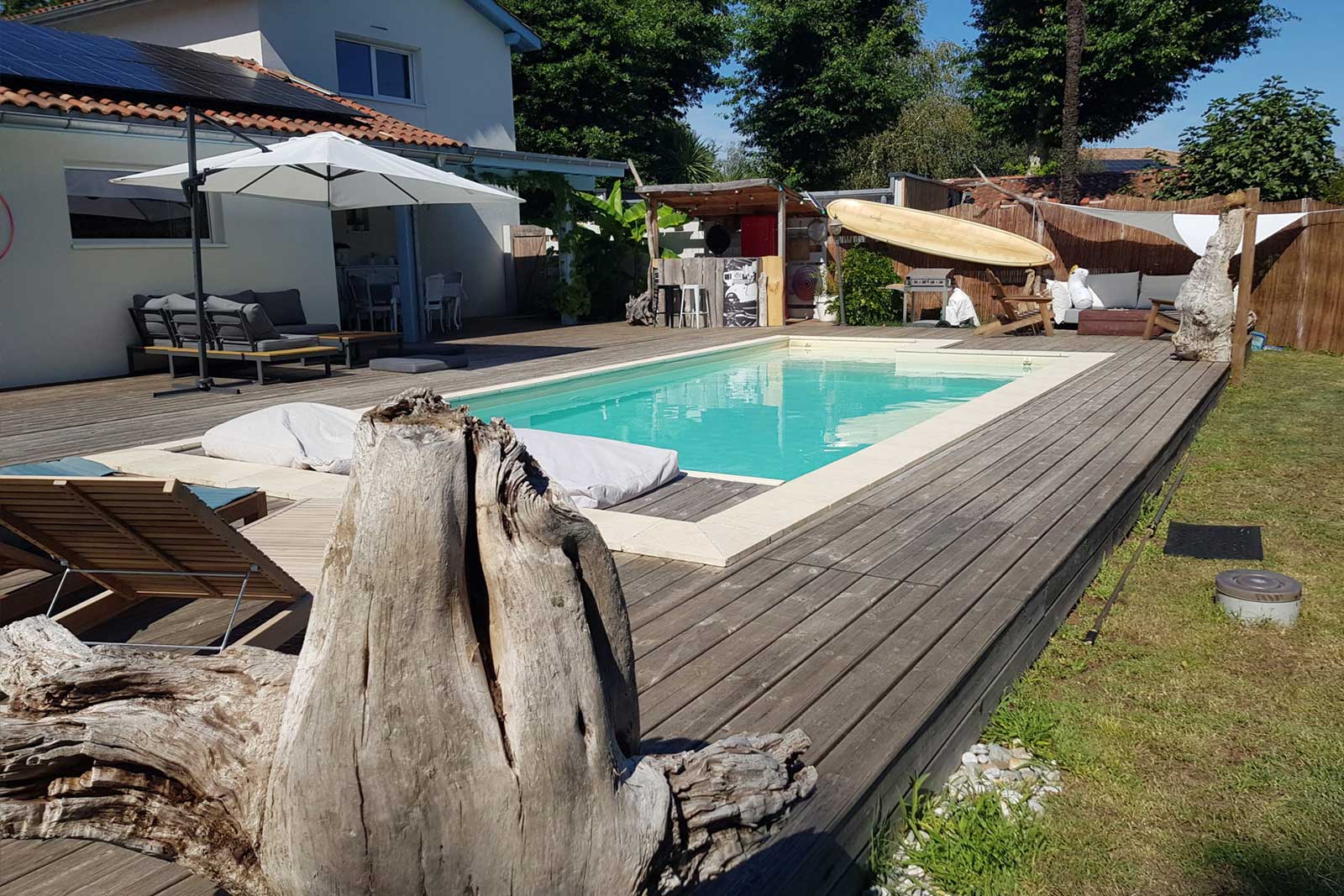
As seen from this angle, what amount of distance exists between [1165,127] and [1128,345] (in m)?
18.0

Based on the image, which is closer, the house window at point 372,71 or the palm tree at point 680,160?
the house window at point 372,71

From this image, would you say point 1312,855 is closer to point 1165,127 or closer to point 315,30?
point 315,30

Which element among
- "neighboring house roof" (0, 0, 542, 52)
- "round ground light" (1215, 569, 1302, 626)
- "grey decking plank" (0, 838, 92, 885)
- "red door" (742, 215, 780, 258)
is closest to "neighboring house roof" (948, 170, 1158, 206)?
"red door" (742, 215, 780, 258)

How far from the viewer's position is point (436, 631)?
61.2 inches

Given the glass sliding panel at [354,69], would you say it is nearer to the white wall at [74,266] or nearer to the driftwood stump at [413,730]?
the white wall at [74,266]

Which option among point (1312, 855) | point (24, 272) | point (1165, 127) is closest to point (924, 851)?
point (1312, 855)

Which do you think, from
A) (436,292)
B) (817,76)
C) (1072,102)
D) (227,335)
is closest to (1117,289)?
(1072,102)

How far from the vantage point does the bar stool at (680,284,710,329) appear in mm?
17828

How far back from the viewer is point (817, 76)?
31469 mm

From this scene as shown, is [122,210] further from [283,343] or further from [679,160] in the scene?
[679,160]

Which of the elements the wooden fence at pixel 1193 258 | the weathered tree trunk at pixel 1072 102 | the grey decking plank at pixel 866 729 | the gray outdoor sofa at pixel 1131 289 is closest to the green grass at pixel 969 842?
the grey decking plank at pixel 866 729

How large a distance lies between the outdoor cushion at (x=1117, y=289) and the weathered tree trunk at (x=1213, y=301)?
363 centimetres

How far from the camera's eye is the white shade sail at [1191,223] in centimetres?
1352

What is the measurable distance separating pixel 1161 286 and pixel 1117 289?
0.61m
